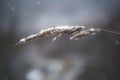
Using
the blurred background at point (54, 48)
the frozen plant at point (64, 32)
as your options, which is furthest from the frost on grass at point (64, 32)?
the blurred background at point (54, 48)

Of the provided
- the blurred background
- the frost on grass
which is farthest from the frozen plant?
the blurred background

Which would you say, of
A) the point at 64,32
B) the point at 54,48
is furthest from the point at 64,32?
the point at 54,48

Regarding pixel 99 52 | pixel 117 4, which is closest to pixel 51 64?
pixel 99 52

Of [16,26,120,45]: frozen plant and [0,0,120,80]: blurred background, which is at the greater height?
[0,0,120,80]: blurred background

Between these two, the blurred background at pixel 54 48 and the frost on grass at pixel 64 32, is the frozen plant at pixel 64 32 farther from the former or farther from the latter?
the blurred background at pixel 54 48

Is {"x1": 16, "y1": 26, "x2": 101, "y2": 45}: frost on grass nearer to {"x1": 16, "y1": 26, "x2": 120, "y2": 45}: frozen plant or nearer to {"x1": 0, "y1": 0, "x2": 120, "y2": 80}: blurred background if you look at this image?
{"x1": 16, "y1": 26, "x2": 120, "y2": 45}: frozen plant

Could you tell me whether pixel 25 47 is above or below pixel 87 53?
above

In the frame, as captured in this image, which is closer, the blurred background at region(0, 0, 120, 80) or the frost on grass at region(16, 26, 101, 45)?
the frost on grass at region(16, 26, 101, 45)

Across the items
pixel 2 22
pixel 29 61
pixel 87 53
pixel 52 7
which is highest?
pixel 2 22

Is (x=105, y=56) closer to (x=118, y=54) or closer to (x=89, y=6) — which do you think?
(x=118, y=54)

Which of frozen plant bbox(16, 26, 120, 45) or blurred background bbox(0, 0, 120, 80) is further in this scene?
blurred background bbox(0, 0, 120, 80)

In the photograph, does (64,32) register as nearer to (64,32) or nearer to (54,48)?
(64,32)
